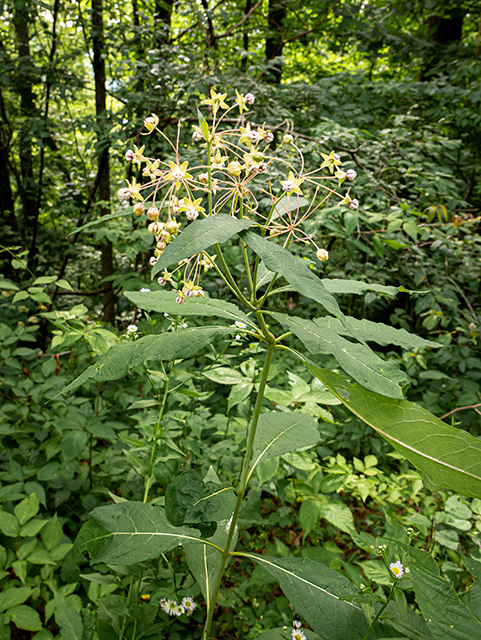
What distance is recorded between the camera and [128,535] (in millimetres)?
917

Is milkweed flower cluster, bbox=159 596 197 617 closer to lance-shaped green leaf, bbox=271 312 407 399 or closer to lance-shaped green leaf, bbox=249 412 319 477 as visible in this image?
lance-shaped green leaf, bbox=249 412 319 477

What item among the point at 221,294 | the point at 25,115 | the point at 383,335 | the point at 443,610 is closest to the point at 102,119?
the point at 25,115

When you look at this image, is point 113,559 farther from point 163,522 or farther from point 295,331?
point 295,331

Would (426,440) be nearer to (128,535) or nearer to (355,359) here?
(355,359)

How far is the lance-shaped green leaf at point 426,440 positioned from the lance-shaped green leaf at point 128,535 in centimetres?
58

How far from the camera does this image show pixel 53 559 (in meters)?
1.50

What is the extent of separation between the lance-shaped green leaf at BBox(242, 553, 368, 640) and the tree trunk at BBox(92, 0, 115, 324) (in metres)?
3.04

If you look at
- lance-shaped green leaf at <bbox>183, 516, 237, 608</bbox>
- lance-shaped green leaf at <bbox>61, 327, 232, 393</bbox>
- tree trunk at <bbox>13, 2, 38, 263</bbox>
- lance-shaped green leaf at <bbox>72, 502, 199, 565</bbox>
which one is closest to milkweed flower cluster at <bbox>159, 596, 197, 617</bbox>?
lance-shaped green leaf at <bbox>183, 516, 237, 608</bbox>

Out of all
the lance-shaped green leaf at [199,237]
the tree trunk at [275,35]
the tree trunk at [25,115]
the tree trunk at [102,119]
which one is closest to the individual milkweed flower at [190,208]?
the lance-shaped green leaf at [199,237]

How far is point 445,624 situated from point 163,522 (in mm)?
677

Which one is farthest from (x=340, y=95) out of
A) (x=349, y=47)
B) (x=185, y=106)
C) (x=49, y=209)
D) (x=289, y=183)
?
(x=289, y=183)

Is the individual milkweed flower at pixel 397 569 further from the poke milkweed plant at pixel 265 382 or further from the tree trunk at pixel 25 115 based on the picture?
the tree trunk at pixel 25 115

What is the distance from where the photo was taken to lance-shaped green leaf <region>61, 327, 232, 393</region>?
2.57 ft

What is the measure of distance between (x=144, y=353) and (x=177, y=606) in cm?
130
